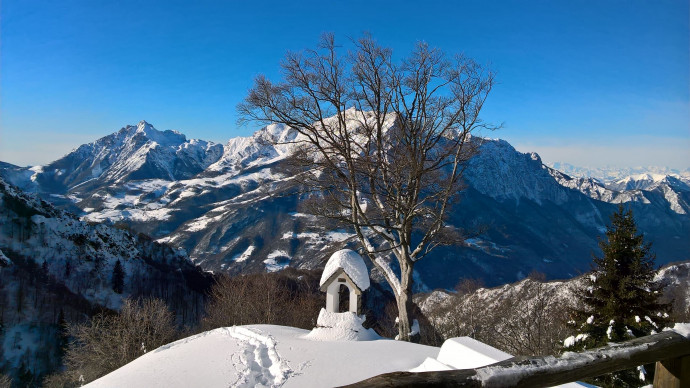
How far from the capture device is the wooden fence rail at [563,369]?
10.6 feet

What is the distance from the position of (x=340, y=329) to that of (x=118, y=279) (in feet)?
383

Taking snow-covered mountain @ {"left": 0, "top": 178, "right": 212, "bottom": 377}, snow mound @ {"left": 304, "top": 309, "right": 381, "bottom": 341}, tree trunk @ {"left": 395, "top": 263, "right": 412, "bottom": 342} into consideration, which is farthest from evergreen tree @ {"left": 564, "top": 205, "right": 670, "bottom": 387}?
snow-covered mountain @ {"left": 0, "top": 178, "right": 212, "bottom": 377}

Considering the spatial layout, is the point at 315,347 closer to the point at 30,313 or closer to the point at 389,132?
the point at 389,132

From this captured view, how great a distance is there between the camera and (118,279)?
373ft

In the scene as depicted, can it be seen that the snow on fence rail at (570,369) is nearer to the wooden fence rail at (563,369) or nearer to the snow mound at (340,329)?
the wooden fence rail at (563,369)

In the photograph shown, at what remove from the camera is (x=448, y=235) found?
53.8ft

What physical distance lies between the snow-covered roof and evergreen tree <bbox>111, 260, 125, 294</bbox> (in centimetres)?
11451

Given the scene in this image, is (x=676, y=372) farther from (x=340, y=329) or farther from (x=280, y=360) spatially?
(x=340, y=329)

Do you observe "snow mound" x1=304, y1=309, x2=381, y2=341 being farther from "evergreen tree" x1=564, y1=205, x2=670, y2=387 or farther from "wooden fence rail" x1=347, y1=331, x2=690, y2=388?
"wooden fence rail" x1=347, y1=331, x2=690, y2=388

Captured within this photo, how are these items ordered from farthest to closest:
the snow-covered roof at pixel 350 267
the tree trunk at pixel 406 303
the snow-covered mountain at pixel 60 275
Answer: the snow-covered mountain at pixel 60 275
the tree trunk at pixel 406 303
the snow-covered roof at pixel 350 267

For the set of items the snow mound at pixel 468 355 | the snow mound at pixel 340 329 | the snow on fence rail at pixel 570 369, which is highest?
the snow on fence rail at pixel 570 369

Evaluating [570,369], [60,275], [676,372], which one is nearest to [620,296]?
[676,372]

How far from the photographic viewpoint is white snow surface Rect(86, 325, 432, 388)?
9961 millimetres

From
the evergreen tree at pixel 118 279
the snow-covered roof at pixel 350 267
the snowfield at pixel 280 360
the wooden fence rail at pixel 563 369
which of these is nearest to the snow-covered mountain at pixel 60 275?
the evergreen tree at pixel 118 279
